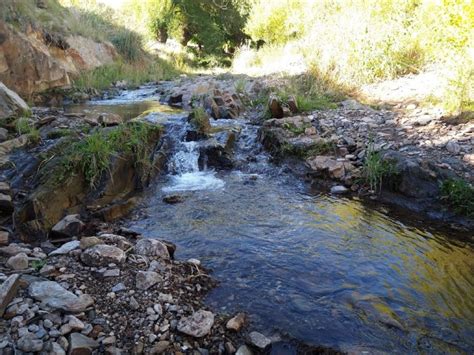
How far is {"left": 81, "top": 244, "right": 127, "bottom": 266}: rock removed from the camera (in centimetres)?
269

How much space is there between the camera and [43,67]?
785 centimetres

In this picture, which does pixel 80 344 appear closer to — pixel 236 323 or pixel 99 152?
pixel 236 323

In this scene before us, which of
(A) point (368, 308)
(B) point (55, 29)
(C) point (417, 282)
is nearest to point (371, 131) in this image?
(C) point (417, 282)

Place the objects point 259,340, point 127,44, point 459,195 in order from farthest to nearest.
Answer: point 127,44 → point 459,195 → point 259,340

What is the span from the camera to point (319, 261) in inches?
126

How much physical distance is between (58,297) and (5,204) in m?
1.53

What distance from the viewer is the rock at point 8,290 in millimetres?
2047

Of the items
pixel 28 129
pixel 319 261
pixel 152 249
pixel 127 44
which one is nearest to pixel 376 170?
pixel 319 261

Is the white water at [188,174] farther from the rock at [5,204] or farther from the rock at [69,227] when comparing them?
the rock at [5,204]

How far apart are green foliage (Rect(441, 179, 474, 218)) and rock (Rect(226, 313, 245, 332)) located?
2.88 meters

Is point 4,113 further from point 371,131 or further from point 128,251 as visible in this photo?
point 371,131

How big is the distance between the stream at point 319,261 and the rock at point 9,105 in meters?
2.08

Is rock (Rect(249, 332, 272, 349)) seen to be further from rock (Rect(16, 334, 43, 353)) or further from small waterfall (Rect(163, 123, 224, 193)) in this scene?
small waterfall (Rect(163, 123, 224, 193))

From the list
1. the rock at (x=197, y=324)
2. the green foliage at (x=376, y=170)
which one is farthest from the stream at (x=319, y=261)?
the green foliage at (x=376, y=170)
